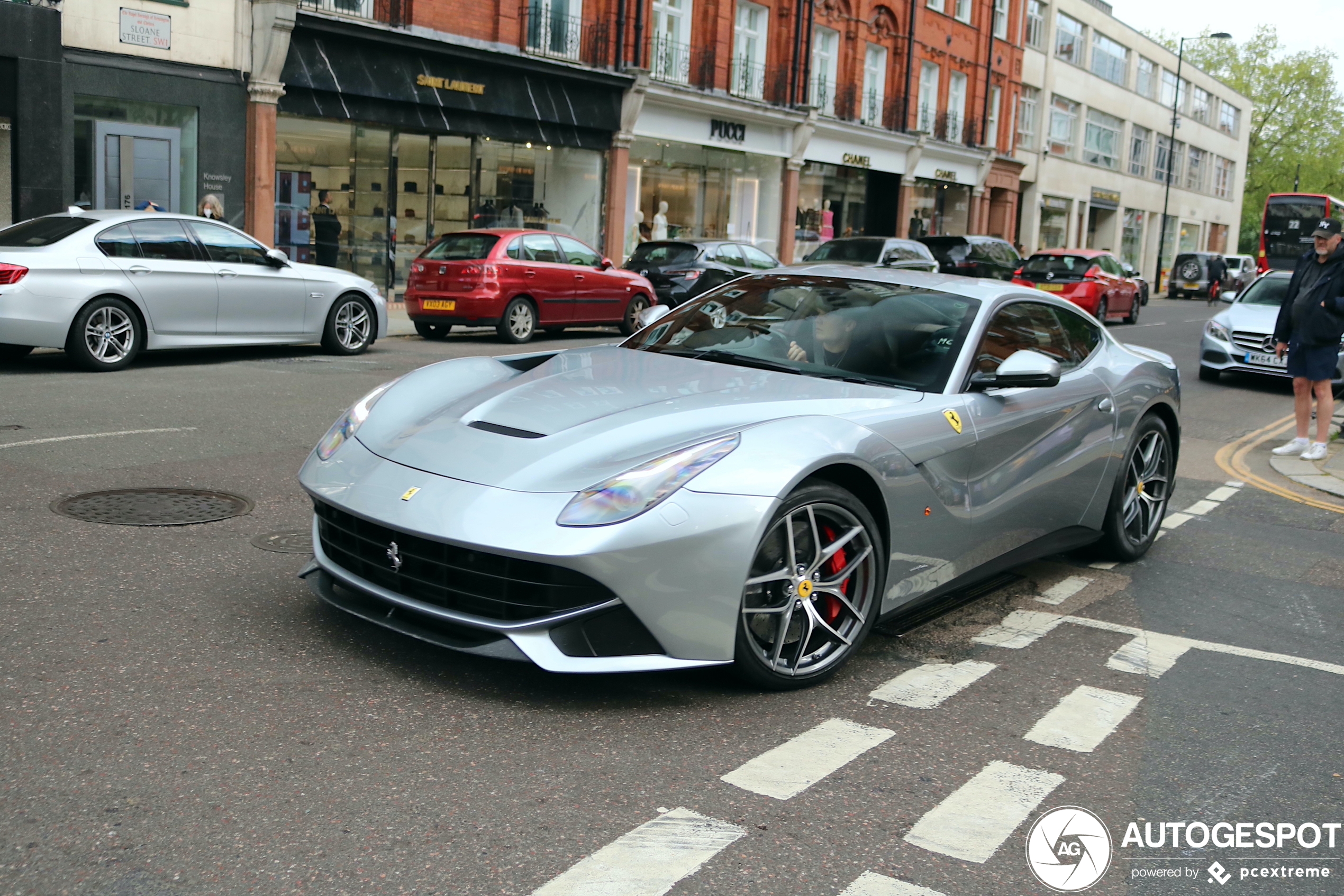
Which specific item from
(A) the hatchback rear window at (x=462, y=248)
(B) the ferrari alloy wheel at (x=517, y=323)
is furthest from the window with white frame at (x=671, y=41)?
(B) the ferrari alloy wheel at (x=517, y=323)

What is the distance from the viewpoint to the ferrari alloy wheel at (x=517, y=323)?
17234 millimetres

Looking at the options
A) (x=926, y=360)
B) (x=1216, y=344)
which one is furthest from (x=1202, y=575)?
(x=1216, y=344)

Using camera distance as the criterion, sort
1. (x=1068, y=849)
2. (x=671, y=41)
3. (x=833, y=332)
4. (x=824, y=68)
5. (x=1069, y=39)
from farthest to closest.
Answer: (x=1069, y=39) < (x=824, y=68) < (x=671, y=41) < (x=833, y=332) < (x=1068, y=849)

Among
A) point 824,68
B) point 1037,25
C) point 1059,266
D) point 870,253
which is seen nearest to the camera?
point 870,253

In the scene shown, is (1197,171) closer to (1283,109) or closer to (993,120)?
(1283,109)

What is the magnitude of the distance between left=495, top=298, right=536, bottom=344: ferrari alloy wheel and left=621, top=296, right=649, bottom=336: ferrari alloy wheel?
205 cm

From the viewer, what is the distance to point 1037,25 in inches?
1951

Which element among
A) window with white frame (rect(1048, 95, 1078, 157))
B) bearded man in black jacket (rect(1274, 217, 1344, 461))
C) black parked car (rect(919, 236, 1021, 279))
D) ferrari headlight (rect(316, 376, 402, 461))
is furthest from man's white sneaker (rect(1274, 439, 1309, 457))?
window with white frame (rect(1048, 95, 1078, 157))

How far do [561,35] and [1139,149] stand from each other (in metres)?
44.8

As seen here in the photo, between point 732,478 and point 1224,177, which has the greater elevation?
point 1224,177

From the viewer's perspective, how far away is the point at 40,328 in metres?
11.6

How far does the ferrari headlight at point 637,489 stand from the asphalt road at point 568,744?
0.61m

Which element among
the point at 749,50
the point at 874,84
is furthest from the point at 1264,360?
the point at 874,84

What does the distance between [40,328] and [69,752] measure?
9.45 m
